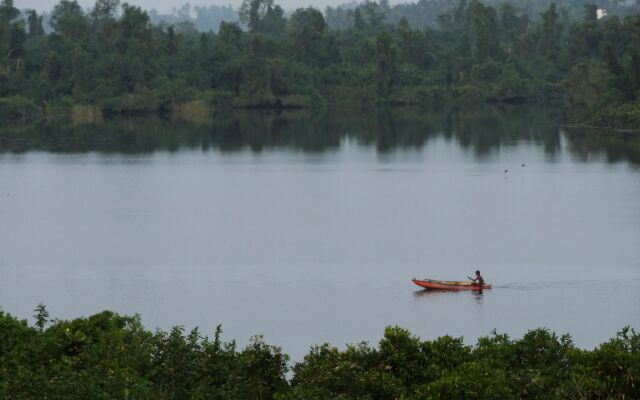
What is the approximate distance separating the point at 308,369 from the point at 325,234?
33.4 metres

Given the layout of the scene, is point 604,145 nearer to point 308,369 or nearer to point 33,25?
point 308,369

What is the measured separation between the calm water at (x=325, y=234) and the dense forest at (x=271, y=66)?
38.9 metres

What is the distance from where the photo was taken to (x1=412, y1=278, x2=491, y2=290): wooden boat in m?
39.6

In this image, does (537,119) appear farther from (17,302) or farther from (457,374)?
(457,374)

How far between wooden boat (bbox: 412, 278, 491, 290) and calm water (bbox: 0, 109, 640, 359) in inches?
19.2

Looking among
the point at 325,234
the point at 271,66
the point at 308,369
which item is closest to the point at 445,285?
the point at 325,234

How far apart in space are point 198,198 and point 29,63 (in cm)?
8386

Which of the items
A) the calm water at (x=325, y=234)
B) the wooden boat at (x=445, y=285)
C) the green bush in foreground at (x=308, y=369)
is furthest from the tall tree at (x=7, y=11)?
the green bush in foreground at (x=308, y=369)

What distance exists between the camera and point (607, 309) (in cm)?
3731

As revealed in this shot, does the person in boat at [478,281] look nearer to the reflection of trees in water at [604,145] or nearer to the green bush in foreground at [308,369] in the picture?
the green bush in foreground at [308,369]

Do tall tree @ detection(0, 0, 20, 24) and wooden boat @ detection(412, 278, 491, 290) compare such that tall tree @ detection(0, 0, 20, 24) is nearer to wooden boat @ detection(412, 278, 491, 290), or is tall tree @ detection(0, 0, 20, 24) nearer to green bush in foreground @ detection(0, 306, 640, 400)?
wooden boat @ detection(412, 278, 491, 290)

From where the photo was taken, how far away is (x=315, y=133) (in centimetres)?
10844

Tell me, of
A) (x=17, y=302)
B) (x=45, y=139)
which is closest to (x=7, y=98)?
(x=45, y=139)

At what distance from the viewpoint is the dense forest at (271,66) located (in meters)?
138
